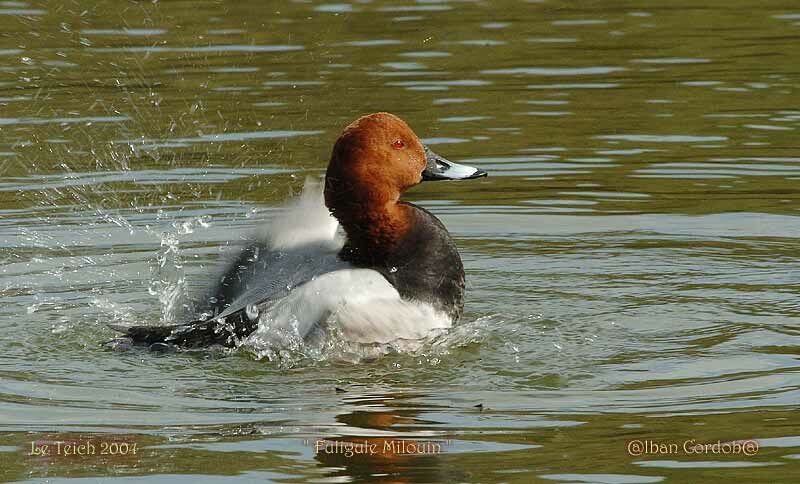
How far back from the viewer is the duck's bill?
723 centimetres

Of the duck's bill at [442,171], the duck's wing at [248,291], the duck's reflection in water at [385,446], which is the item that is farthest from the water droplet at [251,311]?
the duck's bill at [442,171]

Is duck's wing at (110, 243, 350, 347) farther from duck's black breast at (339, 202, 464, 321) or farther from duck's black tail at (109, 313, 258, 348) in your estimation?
duck's black breast at (339, 202, 464, 321)

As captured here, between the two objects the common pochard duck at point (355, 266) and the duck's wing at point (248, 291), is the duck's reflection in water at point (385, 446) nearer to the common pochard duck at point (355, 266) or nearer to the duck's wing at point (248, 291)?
the common pochard duck at point (355, 266)

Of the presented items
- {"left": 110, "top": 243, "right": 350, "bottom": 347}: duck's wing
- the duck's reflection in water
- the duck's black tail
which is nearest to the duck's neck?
{"left": 110, "top": 243, "right": 350, "bottom": 347}: duck's wing

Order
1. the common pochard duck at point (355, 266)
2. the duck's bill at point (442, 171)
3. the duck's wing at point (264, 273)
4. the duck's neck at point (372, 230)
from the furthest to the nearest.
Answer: the duck's bill at point (442, 171) < the duck's neck at point (372, 230) < the duck's wing at point (264, 273) < the common pochard duck at point (355, 266)

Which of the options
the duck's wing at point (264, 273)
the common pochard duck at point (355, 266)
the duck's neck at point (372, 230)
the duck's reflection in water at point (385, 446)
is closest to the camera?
the duck's reflection in water at point (385, 446)

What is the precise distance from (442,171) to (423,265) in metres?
0.62

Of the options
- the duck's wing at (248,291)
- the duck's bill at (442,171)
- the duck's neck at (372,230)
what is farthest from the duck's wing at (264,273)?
the duck's bill at (442,171)

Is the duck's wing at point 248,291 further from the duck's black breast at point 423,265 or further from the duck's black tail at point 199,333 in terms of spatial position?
the duck's black breast at point 423,265

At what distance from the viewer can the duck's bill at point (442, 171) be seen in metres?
7.23

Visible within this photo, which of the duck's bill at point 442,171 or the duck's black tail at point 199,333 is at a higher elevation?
the duck's bill at point 442,171

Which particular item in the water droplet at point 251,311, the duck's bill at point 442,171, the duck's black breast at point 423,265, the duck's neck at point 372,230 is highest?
→ the duck's bill at point 442,171

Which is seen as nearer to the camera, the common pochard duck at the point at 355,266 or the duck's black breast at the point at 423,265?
the common pochard duck at the point at 355,266

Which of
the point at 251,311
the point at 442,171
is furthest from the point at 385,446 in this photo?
the point at 442,171
